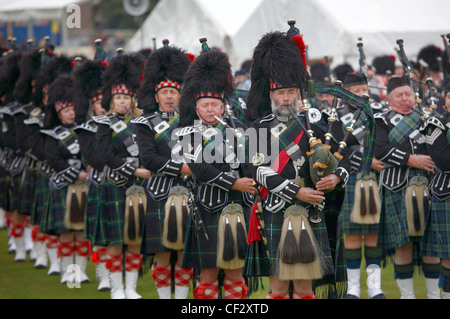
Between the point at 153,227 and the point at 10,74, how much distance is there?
4.50m

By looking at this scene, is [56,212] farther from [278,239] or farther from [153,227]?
[278,239]

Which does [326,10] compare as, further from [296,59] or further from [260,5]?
[296,59]

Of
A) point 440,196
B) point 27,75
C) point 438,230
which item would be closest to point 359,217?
point 438,230

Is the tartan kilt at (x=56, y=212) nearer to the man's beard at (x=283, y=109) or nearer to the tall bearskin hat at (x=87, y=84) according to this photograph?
the tall bearskin hat at (x=87, y=84)

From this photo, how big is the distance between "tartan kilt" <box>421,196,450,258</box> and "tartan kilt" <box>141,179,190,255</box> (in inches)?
82.0

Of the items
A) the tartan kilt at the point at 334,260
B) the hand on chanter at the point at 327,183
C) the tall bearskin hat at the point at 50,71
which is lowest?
the tartan kilt at the point at 334,260

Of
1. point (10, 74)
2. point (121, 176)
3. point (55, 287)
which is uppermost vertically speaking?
point (10, 74)

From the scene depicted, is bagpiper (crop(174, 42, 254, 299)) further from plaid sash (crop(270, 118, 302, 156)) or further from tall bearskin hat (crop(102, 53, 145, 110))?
tall bearskin hat (crop(102, 53, 145, 110))

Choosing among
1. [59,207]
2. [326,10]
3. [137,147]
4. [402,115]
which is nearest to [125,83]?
[137,147]

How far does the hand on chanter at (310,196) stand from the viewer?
492cm

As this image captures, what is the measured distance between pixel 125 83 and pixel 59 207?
1.81m

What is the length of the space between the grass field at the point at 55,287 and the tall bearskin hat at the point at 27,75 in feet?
6.65

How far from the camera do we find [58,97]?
852 centimetres
